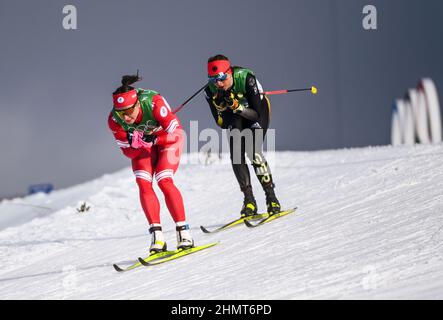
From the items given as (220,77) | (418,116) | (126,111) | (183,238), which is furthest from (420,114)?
(126,111)

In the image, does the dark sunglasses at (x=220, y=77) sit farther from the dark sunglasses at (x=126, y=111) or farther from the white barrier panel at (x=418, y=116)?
the white barrier panel at (x=418, y=116)

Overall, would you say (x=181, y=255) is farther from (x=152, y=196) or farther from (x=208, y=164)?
(x=208, y=164)

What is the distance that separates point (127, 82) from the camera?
5.76 metres

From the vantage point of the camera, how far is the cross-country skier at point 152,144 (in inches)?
227

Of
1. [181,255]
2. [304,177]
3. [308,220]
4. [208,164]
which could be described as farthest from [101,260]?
[208,164]

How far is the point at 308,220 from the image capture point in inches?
272

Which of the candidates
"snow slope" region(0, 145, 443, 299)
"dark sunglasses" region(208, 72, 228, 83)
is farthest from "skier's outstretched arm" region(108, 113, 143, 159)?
"dark sunglasses" region(208, 72, 228, 83)

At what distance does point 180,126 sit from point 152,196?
607mm

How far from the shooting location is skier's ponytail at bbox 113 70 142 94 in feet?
18.6

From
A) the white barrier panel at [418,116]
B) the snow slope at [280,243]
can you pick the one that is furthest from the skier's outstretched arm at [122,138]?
the white barrier panel at [418,116]

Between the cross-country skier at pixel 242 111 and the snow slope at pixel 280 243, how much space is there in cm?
49

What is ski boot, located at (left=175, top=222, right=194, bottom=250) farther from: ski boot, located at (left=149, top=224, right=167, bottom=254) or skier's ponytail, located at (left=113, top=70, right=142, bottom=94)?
skier's ponytail, located at (left=113, top=70, right=142, bottom=94)

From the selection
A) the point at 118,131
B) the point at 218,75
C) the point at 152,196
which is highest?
the point at 218,75
